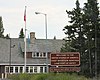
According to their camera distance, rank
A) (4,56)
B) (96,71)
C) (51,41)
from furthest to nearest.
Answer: (51,41)
(4,56)
(96,71)

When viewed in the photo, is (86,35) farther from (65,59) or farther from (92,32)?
(65,59)

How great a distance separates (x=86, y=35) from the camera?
6003 cm

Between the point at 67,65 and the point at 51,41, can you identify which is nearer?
the point at 67,65

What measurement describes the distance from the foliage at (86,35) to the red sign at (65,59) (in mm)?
18136

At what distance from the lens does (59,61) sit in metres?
39.7

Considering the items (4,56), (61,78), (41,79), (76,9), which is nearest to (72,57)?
(41,79)

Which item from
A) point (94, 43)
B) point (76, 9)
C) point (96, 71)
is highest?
point (76, 9)

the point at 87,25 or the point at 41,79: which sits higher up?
the point at 87,25

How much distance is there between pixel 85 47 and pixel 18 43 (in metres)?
35.9

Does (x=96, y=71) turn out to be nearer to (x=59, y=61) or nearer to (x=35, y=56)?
(x=59, y=61)

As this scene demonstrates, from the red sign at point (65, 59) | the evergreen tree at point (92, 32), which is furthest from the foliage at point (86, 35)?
the red sign at point (65, 59)

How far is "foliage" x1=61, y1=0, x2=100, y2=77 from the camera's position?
2311 inches

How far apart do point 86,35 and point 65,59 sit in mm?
20994

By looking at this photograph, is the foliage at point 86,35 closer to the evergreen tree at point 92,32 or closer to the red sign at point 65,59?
the evergreen tree at point 92,32
